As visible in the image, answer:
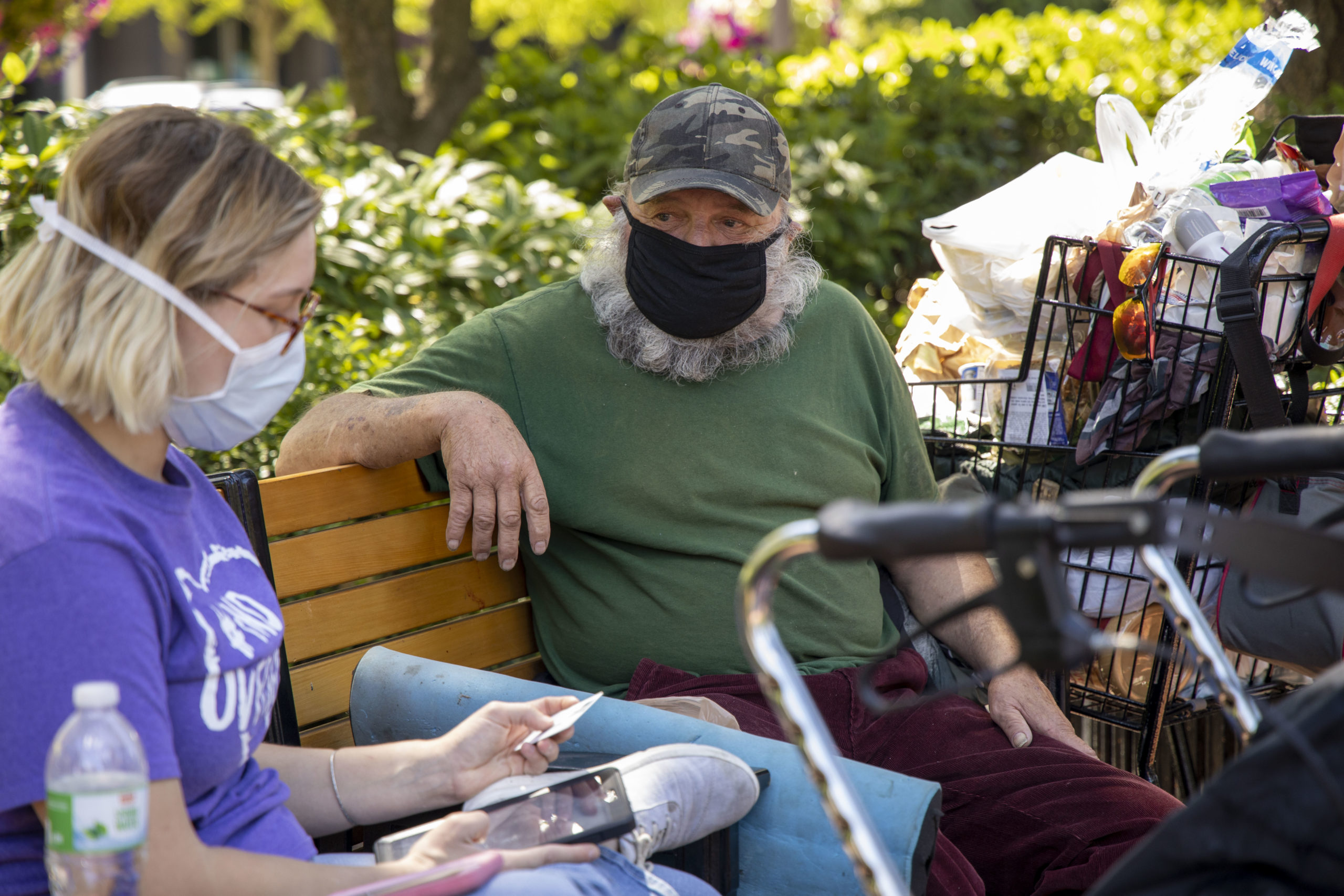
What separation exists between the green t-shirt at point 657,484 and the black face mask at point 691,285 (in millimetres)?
129

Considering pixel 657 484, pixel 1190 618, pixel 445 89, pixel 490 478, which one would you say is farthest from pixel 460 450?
pixel 445 89

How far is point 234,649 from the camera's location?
5.25 feet

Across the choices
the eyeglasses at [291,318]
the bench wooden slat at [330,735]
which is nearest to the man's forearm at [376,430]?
the bench wooden slat at [330,735]

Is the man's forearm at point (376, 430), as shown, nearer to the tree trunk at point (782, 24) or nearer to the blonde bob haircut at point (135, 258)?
the blonde bob haircut at point (135, 258)

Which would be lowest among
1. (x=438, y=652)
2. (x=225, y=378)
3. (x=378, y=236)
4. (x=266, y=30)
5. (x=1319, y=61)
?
(x=438, y=652)

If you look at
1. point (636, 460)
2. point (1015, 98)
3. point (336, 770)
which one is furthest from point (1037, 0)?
point (336, 770)

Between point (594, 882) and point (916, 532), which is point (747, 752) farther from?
point (916, 532)

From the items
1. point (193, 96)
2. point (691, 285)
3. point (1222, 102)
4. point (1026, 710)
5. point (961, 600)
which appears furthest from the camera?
point (193, 96)

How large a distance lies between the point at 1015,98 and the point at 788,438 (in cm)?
420

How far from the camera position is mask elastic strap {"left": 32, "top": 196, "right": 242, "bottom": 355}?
1509 millimetres

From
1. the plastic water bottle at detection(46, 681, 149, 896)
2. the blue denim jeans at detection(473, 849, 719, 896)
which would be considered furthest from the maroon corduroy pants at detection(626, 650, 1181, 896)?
the plastic water bottle at detection(46, 681, 149, 896)

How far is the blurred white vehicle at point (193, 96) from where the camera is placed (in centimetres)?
495

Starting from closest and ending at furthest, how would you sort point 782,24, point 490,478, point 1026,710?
point 490,478, point 1026,710, point 782,24

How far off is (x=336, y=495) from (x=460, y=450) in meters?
0.26
